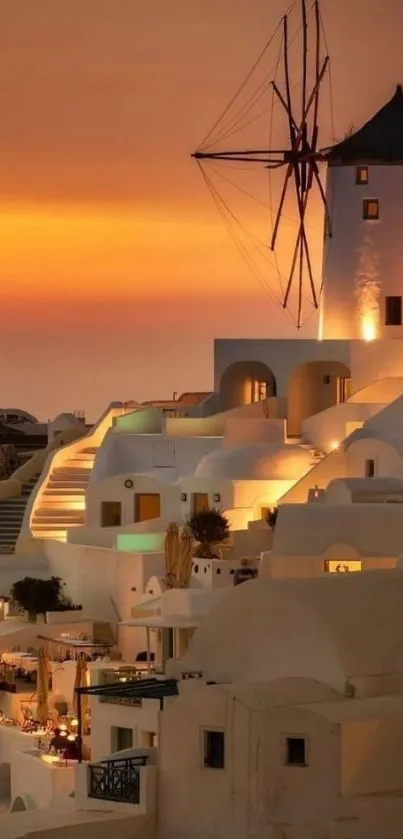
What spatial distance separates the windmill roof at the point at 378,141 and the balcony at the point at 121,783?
22.3 meters

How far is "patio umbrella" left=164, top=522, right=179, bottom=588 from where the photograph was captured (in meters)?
46.8

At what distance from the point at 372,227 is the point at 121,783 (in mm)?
22689

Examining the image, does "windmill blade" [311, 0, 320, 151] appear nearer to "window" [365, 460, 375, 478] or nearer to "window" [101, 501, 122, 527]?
"window" [365, 460, 375, 478]

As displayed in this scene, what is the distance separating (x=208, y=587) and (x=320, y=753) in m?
12.0

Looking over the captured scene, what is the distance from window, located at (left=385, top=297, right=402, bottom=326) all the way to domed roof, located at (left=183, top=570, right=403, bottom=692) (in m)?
20.3

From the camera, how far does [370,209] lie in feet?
189

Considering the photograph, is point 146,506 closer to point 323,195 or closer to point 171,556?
point 323,195

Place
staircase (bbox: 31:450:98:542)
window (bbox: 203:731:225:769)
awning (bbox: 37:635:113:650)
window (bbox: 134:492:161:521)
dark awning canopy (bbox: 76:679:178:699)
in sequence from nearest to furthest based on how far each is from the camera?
window (bbox: 203:731:225:769) → dark awning canopy (bbox: 76:679:178:699) → awning (bbox: 37:635:113:650) → window (bbox: 134:492:161:521) → staircase (bbox: 31:450:98:542)

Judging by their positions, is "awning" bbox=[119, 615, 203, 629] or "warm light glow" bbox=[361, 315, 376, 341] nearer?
"awning" bbox=[119, 615, 203, 629]

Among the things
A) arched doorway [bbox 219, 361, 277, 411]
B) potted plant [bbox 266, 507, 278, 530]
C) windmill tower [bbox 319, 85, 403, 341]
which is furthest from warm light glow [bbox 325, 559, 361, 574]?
arched doorway [bbox 219, 361, 277, 411]

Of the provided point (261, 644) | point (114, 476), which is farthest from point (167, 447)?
point (261, 644)

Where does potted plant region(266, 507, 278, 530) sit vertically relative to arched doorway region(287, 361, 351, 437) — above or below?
below

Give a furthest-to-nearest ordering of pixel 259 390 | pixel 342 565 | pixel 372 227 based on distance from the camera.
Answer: pixel 259 390, pixel 372 227, pixel 342 565

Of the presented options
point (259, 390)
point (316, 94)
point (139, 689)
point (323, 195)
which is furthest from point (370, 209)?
point (139, 689)
